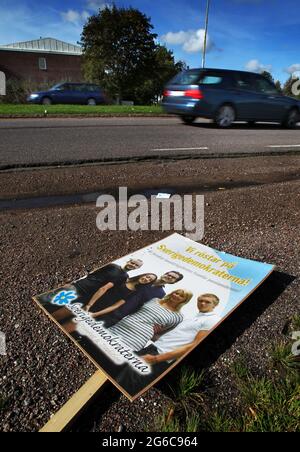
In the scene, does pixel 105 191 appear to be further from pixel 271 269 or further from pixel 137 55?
pixel 137 55

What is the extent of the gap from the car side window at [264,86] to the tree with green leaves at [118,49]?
2024cm

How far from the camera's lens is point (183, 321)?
1709 mm

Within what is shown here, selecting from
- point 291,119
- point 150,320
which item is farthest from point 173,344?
point 291,119

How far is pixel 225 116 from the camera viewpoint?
9734 millimetres

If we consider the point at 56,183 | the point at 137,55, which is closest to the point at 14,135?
the point at 56,183

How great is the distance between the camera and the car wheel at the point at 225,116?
31.6 ft

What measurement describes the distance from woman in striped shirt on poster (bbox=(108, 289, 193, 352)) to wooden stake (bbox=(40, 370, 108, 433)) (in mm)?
204

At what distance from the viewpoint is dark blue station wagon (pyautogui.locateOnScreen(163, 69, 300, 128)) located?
30.5ft

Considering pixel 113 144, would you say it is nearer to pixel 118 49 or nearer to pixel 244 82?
pixel 244 82

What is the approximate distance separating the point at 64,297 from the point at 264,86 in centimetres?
1028

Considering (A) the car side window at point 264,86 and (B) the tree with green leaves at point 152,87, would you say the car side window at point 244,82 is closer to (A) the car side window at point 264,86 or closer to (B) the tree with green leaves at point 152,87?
(A) the car side window at point 264,86

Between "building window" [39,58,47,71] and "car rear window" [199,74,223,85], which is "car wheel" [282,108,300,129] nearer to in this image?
"car rear window" [199,74,223,85]

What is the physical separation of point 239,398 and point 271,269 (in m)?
0.91

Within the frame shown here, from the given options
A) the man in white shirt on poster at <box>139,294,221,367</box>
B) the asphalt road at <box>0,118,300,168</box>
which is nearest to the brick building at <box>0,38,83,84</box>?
the asphalt road at <box>0,118,300,168</box>
